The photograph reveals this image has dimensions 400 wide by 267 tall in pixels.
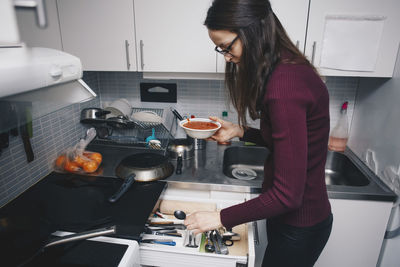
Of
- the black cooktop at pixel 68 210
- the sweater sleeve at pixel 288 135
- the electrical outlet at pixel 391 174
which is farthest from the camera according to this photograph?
the electrical outlet at pixel 391 174

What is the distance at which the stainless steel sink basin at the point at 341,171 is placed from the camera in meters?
1.44

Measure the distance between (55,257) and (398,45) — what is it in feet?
5.32

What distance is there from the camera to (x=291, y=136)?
65cm

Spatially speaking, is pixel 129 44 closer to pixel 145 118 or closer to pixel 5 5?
pixel 145 118

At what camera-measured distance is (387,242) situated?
1.27m

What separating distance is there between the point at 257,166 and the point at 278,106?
112 cm

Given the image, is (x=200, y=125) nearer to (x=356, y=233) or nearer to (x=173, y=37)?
(x=173, y=37)

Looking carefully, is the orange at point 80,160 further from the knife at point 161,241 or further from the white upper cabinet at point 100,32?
the knife at point 161,241

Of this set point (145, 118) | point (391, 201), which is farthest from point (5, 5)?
point (391, 201)

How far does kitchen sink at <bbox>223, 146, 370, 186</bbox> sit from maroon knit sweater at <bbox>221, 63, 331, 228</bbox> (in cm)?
78

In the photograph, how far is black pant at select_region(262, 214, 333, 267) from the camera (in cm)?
89

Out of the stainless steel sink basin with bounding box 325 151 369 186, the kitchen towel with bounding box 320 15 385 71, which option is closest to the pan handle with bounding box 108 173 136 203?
the kitchen towel with bounding box 320 15 385 71

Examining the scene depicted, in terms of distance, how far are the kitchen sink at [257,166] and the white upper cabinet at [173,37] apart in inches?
25.2

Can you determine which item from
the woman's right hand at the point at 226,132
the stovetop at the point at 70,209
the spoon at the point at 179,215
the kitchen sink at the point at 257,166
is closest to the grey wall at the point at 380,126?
the kitchen sink at the point at 257,166
